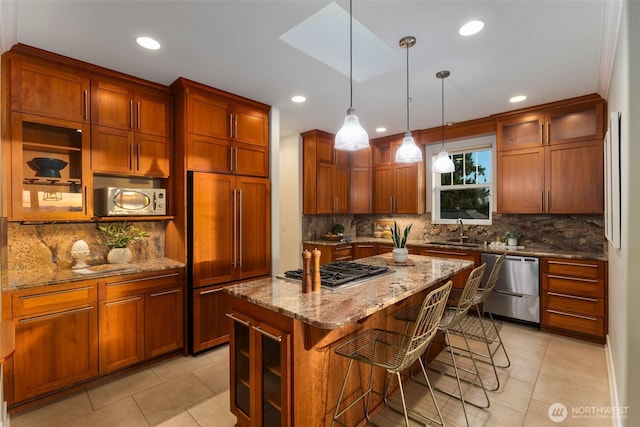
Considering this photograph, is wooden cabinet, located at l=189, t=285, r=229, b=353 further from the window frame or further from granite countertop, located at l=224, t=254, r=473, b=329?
the window frame

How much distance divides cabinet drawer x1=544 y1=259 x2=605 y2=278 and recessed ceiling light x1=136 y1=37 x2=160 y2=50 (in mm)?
4380

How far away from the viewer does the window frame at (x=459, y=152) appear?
445 centimetres

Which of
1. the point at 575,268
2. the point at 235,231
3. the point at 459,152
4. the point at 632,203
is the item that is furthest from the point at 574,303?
the point at 235,231

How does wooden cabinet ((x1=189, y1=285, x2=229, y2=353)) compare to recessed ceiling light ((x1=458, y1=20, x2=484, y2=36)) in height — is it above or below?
below

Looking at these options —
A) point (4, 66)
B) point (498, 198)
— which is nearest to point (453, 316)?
point (498, 198)

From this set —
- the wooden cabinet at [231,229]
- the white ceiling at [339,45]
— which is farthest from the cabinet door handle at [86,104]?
the wooden cabinet at [231,229]

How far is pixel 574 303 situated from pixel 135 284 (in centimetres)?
441

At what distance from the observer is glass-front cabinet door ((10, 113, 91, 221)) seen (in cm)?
230

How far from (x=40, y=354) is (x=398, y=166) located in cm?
479

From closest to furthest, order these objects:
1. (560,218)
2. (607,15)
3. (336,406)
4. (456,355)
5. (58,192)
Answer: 1. (336,406)
2. (607,15)
3. (58,192)
4. (456,355)
5. (560,218)

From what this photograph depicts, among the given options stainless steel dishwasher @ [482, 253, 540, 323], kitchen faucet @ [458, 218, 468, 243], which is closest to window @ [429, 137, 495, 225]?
kitchen faucet @ [458, 218, 468, 243]

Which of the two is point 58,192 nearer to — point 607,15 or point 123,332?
point 123,332

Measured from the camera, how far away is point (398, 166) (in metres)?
5.12

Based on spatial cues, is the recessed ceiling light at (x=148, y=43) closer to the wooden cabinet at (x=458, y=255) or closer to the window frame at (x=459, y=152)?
the wooden cabinet at (x=458, y=255)
